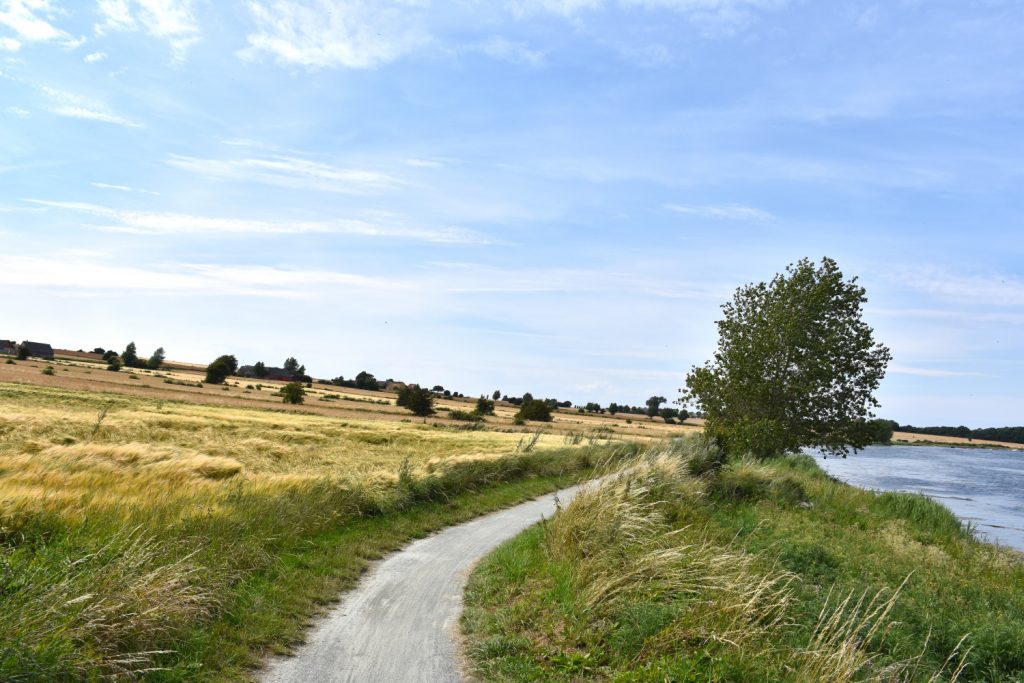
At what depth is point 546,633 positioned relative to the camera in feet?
28.6

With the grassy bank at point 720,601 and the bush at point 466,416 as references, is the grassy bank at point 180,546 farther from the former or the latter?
the bush at point 466,416

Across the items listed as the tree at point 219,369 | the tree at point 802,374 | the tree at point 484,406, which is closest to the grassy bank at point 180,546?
the tree at point 802,374

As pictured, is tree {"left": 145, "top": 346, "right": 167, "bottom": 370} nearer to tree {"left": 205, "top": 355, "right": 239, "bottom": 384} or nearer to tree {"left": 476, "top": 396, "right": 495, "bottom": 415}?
tree {"left": 205, "top": 355, "right": 239, "bottom": 384}

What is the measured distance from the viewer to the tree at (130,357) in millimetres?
118269

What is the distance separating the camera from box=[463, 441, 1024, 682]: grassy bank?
7758 mm

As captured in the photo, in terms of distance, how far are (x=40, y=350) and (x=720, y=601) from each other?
435 feet

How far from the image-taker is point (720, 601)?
8625mm

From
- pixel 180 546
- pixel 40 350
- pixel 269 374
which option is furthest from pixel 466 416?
pixel 40 350

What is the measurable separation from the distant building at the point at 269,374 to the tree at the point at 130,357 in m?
18.1

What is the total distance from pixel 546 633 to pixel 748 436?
2755 cm

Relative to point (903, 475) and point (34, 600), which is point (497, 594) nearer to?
point (34, 600)

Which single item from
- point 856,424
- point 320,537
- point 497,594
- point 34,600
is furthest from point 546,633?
point 856,424

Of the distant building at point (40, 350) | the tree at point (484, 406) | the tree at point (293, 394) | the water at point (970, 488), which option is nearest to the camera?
the water at point (970, 488)

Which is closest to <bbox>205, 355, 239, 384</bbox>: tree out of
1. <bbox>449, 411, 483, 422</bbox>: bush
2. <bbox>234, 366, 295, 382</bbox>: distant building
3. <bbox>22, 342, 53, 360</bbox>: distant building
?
<bbox>234, 366, 295, 382</bbox>: distant building
